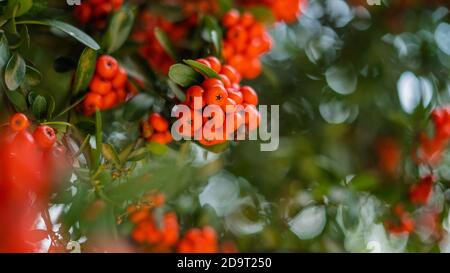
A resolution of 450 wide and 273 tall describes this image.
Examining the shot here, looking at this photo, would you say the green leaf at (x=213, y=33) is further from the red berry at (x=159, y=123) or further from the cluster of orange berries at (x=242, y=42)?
the red berry at (x=159, y=123)

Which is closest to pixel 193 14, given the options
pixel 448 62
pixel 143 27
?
pixel 143 27

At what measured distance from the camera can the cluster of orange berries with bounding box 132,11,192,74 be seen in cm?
133

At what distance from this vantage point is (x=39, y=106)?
982mm

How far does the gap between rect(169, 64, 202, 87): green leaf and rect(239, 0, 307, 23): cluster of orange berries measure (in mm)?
579

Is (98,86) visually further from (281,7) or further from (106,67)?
(281,7)

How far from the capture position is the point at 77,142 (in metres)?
1.06

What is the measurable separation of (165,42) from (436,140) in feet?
2.71

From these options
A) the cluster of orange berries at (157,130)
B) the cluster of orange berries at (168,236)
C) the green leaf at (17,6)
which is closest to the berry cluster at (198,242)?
the cluster of orange berries at (168,236)

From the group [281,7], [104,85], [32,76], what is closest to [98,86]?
[104,85]

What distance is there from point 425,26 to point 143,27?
0.97 meters

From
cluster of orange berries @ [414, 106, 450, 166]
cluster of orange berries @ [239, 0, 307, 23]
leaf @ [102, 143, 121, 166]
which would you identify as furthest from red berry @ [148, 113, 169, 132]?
cluster of orange berries @ [414, 106, 450, 166]

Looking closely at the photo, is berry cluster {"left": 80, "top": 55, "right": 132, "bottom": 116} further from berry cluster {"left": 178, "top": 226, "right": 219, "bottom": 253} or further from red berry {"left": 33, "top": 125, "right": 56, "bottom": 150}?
berry cluster {"left": 178, "top": 226, "right": 219, "bottom": 253}
